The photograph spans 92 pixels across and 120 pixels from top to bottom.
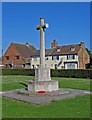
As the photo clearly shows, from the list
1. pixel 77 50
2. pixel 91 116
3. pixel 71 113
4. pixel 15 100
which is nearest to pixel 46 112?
pixel 71 113

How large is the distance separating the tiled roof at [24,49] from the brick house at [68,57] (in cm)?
→ 430

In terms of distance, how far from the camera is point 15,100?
11.2m

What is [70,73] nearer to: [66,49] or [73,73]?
[73,73]

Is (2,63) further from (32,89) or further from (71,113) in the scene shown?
(71,113)

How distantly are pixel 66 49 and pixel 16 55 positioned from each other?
1553cm

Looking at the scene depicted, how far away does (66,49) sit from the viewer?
203ft

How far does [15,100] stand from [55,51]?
2064 inches

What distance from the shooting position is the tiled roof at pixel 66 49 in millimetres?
59834

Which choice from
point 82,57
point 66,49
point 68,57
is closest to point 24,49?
point 66,49

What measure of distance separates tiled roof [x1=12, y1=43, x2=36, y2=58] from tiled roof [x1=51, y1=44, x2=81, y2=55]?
29.6ft

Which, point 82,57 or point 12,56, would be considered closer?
point 82,57

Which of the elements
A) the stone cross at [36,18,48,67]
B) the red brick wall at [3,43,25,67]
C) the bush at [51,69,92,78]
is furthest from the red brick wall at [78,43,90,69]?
the stone cross at [36,18,48,67]

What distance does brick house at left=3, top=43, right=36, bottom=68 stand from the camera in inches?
2628

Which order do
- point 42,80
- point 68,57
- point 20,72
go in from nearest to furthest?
point 42,80
point 20,72
point 68,57
